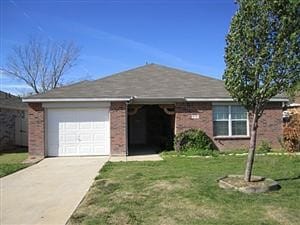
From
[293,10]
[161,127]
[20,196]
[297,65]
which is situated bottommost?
[20,196]

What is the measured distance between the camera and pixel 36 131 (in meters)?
18.5

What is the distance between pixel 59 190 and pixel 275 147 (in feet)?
41.8

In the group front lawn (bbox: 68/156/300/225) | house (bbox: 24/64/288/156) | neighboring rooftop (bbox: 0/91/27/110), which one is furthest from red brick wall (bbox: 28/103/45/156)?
front lawn (bbox: 68/156/300/225)

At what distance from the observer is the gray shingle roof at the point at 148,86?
19.1 metres

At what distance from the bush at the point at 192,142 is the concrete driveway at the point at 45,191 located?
13.4ft

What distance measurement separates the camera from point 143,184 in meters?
10.4

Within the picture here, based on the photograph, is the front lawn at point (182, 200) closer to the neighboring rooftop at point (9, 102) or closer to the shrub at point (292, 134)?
the shrub at point (292, 134)

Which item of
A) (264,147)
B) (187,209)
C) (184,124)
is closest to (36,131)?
(184,124)

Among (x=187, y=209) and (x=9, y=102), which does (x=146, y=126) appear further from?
(x=187, y=209)

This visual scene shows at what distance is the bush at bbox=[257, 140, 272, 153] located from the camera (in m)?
19.1

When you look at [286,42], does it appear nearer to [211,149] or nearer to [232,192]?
[232,192]

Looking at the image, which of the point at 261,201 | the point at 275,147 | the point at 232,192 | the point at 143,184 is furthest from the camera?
the point at 275,147

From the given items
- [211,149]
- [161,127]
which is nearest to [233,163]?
[211,149]

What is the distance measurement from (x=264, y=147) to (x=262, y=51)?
35.0ft
